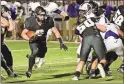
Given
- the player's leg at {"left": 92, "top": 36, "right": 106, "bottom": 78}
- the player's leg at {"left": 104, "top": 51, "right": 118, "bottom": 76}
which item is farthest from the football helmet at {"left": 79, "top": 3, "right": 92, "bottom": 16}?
the player's leg at {"left": 104, "top": 51, "right": 118, "bottom": 76}

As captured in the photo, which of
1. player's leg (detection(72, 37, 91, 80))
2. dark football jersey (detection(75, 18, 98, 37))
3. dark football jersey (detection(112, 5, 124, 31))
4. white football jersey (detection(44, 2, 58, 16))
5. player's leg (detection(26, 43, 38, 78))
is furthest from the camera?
white football jersey (detection(44, 2, 58, 16))

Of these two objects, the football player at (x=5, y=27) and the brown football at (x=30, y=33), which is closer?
the football player at (x=5, y=27)

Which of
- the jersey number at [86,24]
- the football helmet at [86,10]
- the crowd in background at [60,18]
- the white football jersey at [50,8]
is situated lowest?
the crowd in background at [60,18]

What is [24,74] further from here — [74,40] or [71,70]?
[74,40]

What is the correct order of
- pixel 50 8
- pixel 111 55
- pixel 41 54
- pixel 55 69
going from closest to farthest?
pixel 111 55, pixel 41 54, pixel 50 8, pixel 55 69

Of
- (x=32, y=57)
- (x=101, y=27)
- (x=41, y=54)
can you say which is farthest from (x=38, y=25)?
(x=101, y=27)

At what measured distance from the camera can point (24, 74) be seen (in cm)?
1170

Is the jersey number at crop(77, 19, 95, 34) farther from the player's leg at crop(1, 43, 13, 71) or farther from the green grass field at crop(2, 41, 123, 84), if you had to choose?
the player's leg at crop(1, 43, 13, 71)

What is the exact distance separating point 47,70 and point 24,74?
3.45ft

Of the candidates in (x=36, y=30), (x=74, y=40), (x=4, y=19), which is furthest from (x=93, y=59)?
(x=74, y=40)

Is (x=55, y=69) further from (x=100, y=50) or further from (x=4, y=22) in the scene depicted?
(x=4, y=22)

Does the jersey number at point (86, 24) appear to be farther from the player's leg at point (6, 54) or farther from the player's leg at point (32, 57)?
the player's leg at point (6, 54)

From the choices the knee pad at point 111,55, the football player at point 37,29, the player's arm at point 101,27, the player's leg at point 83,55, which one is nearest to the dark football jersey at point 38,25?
the football player at point 37,29

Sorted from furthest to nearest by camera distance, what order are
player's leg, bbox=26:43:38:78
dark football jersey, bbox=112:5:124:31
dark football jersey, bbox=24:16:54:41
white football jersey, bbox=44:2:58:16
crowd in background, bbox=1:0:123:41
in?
1. crowd in background, bbox=1:0:123:41
2. white football jersey, bbox=44:2:58:16
3. dark football jersey, bbox=112:5:124:31
4. dark football jersey, bbox=24:16:54:41
5. player's leg, bbox=26:43:38:78
